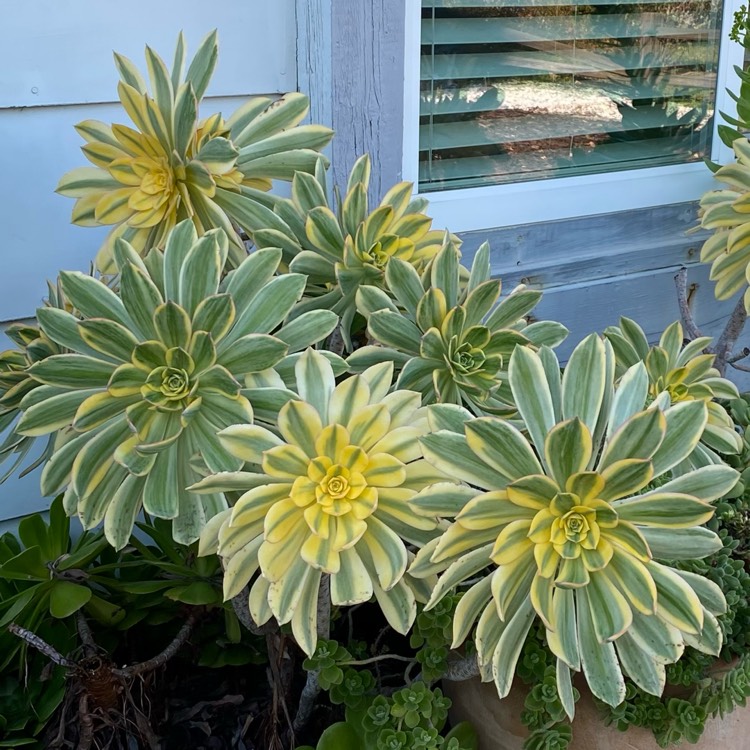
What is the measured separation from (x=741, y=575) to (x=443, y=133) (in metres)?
1.15

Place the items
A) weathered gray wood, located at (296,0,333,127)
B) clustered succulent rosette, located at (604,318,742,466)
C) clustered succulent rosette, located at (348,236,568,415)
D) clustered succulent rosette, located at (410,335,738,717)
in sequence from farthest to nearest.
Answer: weathered gray wood, located at (296,0,333,127) → clustered succulent rosette, located at (604,318,742,466) → clustered succulent rosette, located at (348,236,568,415) → clustered succulent rosette, located at (410,335,738,717)

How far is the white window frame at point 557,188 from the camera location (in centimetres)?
174

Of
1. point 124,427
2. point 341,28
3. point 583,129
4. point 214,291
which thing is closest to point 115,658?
point 124,427

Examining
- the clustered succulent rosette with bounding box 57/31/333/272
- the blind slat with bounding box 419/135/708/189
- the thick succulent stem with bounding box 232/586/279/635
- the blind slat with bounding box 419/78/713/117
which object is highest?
the blind slat with bounding box 419/78/713/117

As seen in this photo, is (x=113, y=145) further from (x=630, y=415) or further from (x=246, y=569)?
(x=630, y=415)

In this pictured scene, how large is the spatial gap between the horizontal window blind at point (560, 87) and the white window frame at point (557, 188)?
0.04m

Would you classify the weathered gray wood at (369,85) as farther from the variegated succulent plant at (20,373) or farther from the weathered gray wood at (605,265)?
the variegated succulent plant at (20,373)

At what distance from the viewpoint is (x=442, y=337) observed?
3.31ft

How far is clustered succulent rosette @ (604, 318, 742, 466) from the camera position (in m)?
1.21

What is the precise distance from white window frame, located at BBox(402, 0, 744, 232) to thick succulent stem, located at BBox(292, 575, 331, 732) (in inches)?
39.8

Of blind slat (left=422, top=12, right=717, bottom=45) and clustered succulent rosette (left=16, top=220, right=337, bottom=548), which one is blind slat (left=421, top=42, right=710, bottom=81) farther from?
clustered succulent rosette (left=16, top=220, right=337, bottom=548)

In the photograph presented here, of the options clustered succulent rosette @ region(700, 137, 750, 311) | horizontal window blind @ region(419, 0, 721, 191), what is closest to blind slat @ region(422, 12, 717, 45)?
horizontal window blind @ region(419, 0, 721, 191)

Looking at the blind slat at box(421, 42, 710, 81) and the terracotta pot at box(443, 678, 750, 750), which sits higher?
the blind slat at box(421, 42, 710, 81)

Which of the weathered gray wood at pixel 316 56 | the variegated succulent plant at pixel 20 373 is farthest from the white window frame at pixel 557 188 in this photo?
the variegated succulent plant at pixel 20 373
